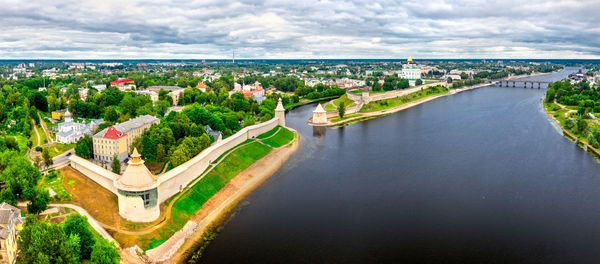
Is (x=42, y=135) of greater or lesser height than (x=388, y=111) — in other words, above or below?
above

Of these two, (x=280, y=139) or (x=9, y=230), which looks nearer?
(x=9, y=230)

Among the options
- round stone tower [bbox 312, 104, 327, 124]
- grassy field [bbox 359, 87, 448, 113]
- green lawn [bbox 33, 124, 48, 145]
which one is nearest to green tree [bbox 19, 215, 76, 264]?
green lawn [bbox 33, 124, 48, 145]

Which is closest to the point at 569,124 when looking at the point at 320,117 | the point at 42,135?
the point at 320,117

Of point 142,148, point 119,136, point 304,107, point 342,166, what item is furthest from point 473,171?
point 304,107

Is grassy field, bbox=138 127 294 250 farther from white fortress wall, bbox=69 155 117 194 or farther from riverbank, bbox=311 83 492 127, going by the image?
riverbank, bbox=311 83 492 127

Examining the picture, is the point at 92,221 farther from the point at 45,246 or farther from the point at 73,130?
the point at 73,130

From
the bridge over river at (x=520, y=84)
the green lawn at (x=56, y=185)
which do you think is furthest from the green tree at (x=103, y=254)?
the bridge over river at (x=520, y=84)

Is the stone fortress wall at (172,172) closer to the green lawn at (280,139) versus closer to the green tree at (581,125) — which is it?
the green lawn at (280,139)
